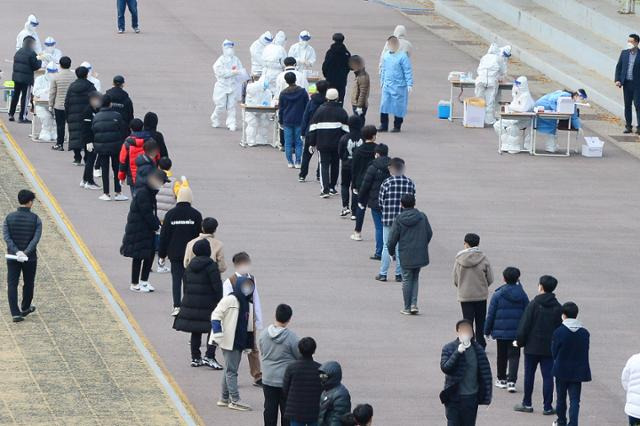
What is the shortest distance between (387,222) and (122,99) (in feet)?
20.5

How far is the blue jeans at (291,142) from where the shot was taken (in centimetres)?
2667

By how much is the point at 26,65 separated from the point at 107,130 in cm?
605

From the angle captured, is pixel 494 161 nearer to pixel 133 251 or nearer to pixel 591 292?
pixel 591 292

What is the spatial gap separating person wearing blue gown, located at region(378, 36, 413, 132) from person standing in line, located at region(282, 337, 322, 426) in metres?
15.6

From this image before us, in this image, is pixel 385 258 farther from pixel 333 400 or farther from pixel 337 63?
pixel 337 63

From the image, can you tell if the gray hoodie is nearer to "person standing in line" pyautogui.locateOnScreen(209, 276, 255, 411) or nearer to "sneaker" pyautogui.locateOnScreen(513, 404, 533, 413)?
"person standing in line" pyautogui.locateOnScreen(209, 276, 255, 411)

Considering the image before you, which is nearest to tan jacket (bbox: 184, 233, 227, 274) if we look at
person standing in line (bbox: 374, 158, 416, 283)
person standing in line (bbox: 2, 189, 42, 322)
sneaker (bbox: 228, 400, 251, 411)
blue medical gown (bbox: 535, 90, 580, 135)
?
sneaker (bbox: 228, 400, 251, 411)

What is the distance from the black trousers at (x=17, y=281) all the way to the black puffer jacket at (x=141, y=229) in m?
1.39

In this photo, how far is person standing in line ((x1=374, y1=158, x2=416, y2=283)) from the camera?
2041 cm

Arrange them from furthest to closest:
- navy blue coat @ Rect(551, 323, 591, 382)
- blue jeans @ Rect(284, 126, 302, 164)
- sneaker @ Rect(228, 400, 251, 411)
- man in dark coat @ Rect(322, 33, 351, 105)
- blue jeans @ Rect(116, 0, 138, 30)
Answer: blue jeans @ Rect(116, 0, 138, 30)
man in dark coat @ Rect(322, 33, 351, 105)
blue jeans @ Rect(284, 126, 302, 164)
sneaker @ Rect(228, 400, 251, 411)
navy blue coat @ Rect(551, 323, 591, 382)

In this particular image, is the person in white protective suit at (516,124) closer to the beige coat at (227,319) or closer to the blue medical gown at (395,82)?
the blue medical gown at (395,82)

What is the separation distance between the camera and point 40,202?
78.7 feet

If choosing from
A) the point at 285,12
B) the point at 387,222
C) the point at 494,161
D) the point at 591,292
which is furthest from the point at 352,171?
the point at 285,12

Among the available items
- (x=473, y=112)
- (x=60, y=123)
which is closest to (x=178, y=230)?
(x=60, y=123)
